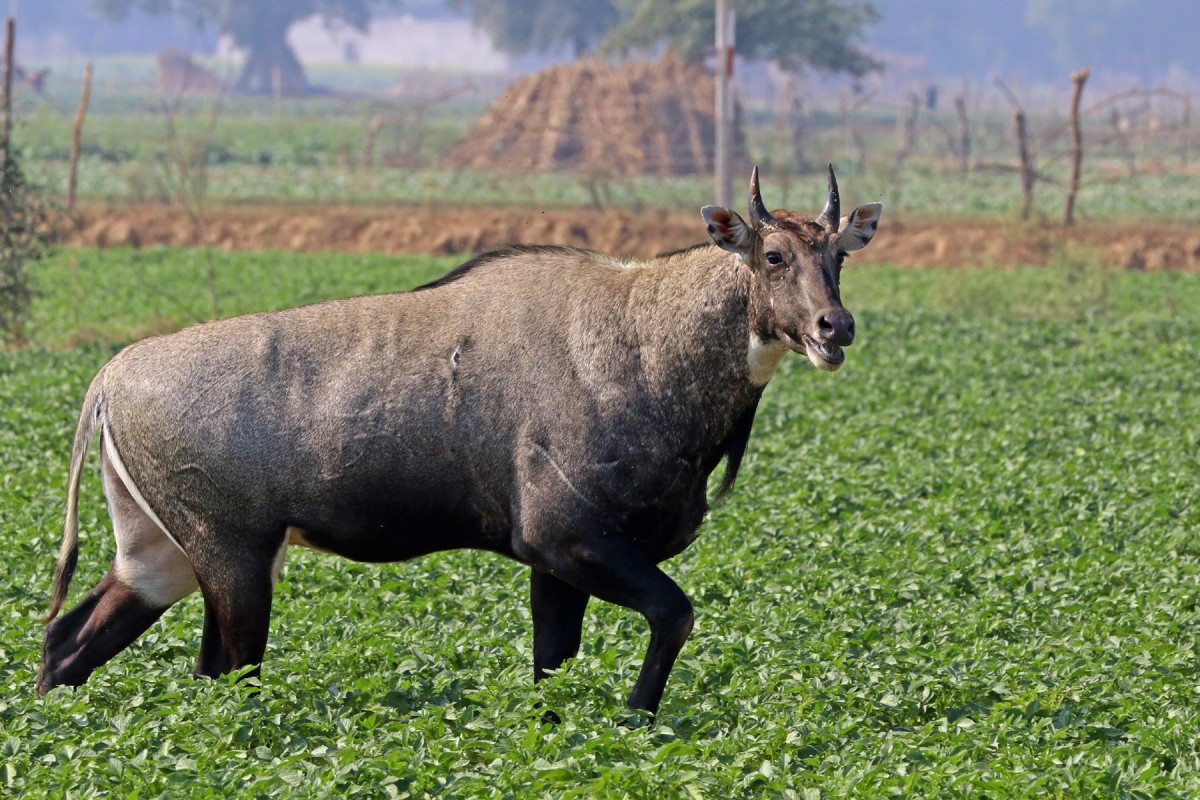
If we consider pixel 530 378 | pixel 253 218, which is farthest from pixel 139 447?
pixel 253 218

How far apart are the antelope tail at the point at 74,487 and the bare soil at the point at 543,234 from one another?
77.8 ft

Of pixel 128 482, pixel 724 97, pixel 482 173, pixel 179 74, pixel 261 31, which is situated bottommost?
pixel 179 74

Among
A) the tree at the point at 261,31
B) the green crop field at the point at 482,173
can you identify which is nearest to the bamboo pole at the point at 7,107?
the green crop field at the point at 482,173

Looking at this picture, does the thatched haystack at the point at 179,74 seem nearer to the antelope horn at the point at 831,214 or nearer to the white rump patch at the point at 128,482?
the white rump patch at the point at 128,482

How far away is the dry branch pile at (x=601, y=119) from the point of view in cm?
4753

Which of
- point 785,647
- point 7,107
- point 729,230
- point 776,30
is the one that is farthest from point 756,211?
point 776,30

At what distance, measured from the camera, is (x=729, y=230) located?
686 cm

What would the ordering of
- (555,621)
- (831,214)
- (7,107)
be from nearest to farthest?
1. (831,214)
2. (555,621)
3. (7,107)

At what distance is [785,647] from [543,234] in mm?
24898

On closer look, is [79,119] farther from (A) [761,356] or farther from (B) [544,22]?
(B) [544,22]

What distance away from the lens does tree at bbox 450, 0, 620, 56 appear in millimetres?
87938

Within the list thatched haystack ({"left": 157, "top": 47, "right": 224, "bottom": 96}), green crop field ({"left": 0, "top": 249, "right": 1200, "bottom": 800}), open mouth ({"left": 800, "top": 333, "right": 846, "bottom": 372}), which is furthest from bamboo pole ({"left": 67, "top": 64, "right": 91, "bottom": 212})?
thatched haystack ({"left": 157, "top": 47, "right": 224, "bottom": 96})

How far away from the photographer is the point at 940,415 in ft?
50.1

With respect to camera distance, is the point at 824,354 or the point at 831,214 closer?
the point at 824,354
